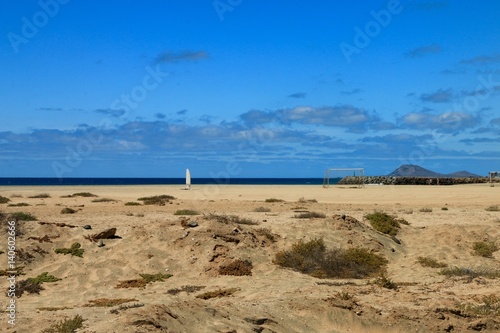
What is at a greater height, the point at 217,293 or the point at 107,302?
the point at 217,293

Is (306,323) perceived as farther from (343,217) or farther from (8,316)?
(343,217)

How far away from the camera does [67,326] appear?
8828 millimetres

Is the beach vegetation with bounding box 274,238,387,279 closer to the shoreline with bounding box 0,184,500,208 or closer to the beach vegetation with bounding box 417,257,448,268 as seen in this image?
the beach vegetation with bounding box 417,257,448,268

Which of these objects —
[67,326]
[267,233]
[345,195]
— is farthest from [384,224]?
[345,195]

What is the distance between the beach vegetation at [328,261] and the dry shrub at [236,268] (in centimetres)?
106

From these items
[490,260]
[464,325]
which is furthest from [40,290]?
[490,260]

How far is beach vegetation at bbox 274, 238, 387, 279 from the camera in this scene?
14.8m

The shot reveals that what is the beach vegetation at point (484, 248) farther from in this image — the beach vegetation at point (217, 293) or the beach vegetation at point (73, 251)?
the beach vegetation at point (73, 251)

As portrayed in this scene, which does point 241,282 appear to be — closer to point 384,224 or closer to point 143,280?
point 143,280

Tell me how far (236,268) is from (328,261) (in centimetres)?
255

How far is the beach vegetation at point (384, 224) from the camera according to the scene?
19352 mm

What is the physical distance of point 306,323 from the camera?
10.3 meters

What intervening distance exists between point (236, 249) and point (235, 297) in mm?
3916

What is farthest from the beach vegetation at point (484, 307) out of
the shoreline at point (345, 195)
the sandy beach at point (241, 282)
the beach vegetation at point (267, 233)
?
the shoreline at point (345, 195)
